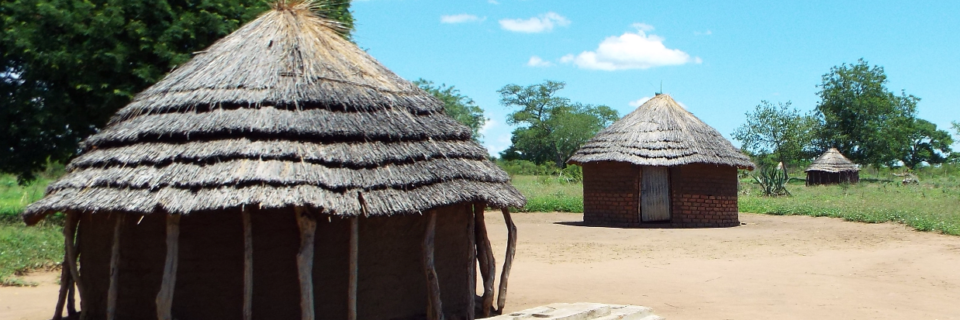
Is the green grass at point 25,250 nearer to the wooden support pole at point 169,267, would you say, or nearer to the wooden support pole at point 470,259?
the wooden support pole at point 169,267

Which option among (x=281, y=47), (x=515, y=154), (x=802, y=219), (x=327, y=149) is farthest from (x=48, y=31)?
(x=515, y=154)

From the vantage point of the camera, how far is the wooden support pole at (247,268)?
664cm

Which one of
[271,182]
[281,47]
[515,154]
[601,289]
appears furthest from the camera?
[515,154]

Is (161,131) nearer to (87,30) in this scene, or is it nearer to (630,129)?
(87,30)

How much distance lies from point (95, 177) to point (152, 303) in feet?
3.88

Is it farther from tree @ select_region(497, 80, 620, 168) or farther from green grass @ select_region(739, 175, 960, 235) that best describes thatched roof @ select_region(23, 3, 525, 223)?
tree @ select_region(497, 80, 620, 168)

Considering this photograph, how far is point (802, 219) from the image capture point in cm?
2042

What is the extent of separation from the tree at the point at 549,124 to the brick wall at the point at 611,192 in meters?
37.6

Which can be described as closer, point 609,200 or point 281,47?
point 281,47

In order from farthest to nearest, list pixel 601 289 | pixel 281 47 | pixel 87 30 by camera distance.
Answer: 1. pixel 87 30
2. pixel 601 289
3. pixel 281 47

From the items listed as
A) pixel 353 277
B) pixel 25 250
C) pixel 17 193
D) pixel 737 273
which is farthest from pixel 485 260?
pixel 17 193

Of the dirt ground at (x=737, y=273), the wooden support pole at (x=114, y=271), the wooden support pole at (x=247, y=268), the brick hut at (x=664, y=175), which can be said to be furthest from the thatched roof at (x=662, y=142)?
the wooden support pole at (x=114, y=271)

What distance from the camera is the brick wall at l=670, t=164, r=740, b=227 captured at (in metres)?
18.4

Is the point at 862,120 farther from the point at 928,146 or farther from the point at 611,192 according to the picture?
the point at 611,192
